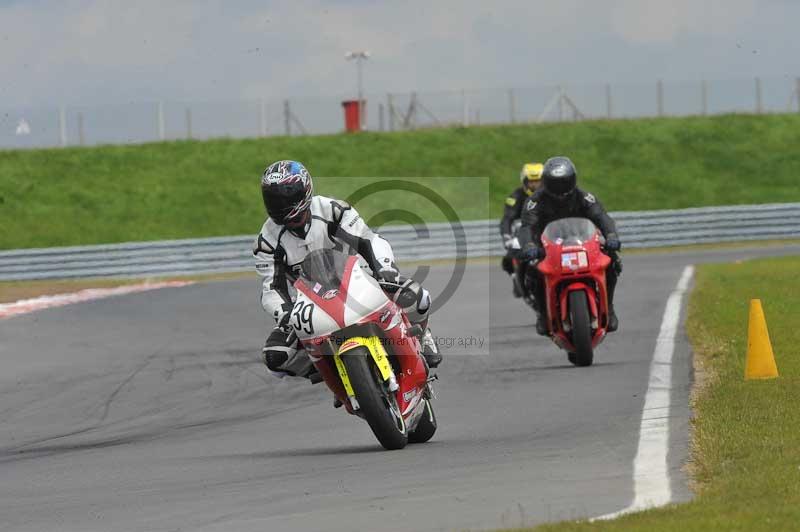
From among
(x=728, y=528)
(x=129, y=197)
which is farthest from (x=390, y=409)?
(x=129, y=197)

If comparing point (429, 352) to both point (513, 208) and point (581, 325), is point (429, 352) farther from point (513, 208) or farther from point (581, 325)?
point (513, 208)

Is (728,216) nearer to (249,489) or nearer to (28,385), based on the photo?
(28,385)

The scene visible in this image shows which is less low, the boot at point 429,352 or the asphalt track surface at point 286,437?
the boot at point 429,352

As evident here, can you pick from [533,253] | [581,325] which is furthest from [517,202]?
[581,325]

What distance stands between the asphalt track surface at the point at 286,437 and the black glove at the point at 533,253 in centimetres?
94

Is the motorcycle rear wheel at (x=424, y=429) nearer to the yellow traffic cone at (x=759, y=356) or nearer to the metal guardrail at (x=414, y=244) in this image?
the yellow traffic cone at (x=759, y=356)

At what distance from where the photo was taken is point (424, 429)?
9188 mm

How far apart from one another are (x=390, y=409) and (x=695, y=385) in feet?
10.8

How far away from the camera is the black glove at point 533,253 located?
13.4 m

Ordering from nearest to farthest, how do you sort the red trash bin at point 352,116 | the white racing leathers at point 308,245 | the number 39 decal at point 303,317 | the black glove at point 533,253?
1. the number 39 decal at point 303,317
2. the white racing leathers at point 308,245
3. the black glove at point 533,253
4. the red trash bin at point 352,116

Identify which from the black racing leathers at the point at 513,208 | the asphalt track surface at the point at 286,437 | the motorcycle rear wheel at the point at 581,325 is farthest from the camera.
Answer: the black racing leathers at the point at 513,208

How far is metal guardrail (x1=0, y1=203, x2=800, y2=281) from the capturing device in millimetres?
30984

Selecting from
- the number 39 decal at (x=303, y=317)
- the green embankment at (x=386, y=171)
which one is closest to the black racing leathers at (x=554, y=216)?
the number 39 decal at (x=303, y=317)

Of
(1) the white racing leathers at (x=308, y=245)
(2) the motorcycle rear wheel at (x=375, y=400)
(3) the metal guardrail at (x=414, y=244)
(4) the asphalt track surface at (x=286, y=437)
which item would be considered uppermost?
(1) the white racing leathers at (x=308, y=245)
